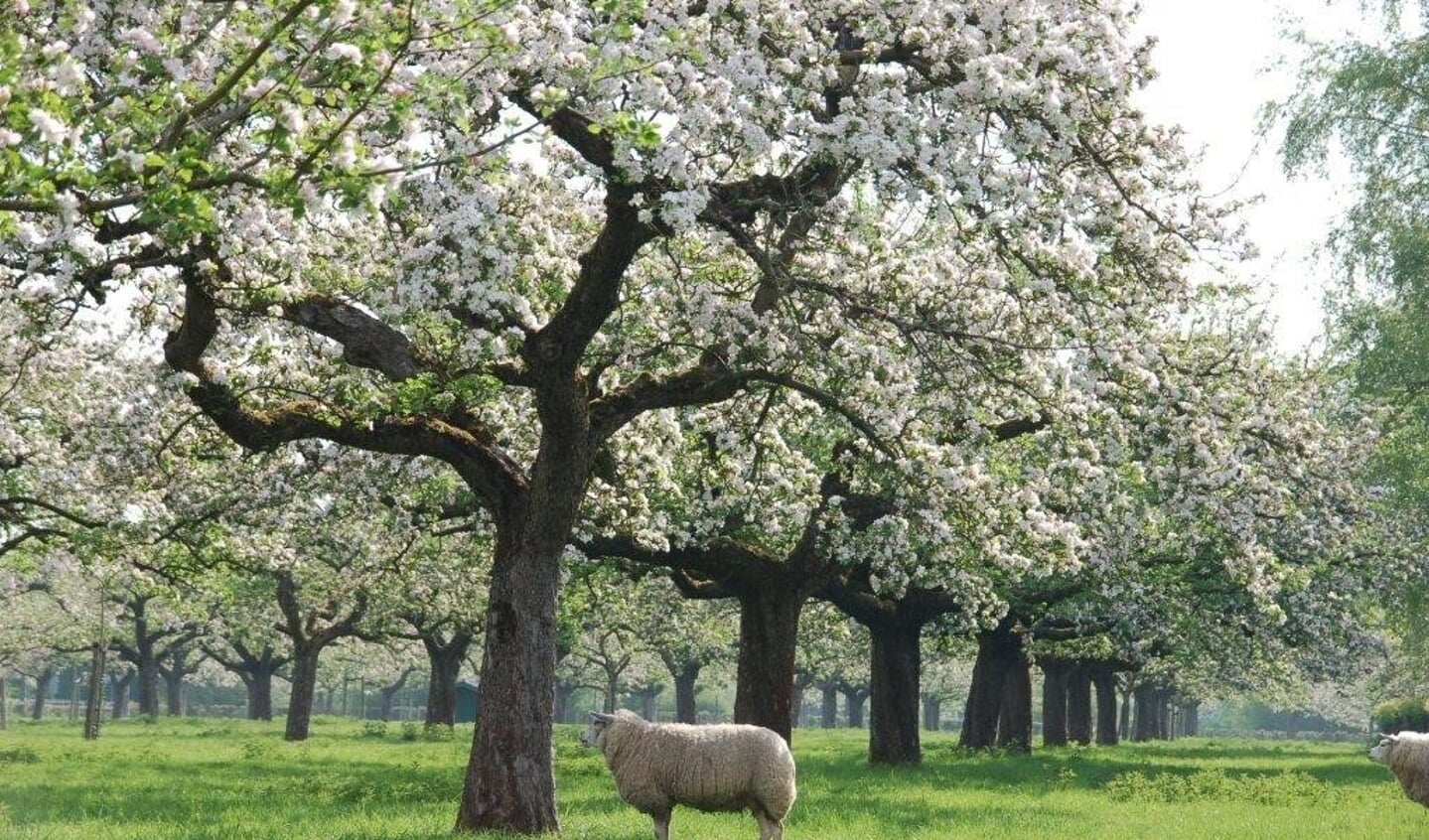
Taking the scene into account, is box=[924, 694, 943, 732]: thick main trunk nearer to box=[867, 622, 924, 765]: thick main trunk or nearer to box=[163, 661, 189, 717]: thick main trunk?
box=[163, 661, 189, 717]: thick main trunk

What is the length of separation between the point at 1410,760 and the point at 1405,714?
57.6 metres

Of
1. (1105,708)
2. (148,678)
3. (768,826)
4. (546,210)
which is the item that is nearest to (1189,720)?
(1105,708)

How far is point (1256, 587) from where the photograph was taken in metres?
21.3

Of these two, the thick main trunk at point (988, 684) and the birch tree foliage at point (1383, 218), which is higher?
the birch tree foliage at point (1383, 218)

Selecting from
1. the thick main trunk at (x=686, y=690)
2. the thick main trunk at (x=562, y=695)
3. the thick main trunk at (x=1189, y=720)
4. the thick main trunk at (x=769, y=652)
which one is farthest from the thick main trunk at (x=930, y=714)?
the thick main trunk at (x=769, y=652)

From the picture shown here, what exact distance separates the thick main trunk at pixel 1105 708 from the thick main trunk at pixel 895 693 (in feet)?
101

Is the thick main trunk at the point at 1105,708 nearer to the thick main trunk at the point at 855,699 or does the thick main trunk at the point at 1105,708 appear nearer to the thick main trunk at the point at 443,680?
the thick main trunk at the point at 443,680

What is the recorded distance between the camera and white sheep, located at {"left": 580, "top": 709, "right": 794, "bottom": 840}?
658 inches

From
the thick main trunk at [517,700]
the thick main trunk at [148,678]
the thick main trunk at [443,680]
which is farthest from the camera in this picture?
the thick main trunk at [148,678]

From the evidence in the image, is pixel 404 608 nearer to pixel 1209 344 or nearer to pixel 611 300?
pixel 1209 344

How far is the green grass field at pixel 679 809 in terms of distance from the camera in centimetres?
1900

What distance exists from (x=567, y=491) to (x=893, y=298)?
4.58 metres

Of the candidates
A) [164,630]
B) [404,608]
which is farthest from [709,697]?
[404,608]

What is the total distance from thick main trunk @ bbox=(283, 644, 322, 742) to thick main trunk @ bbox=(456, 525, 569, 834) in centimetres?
3554
